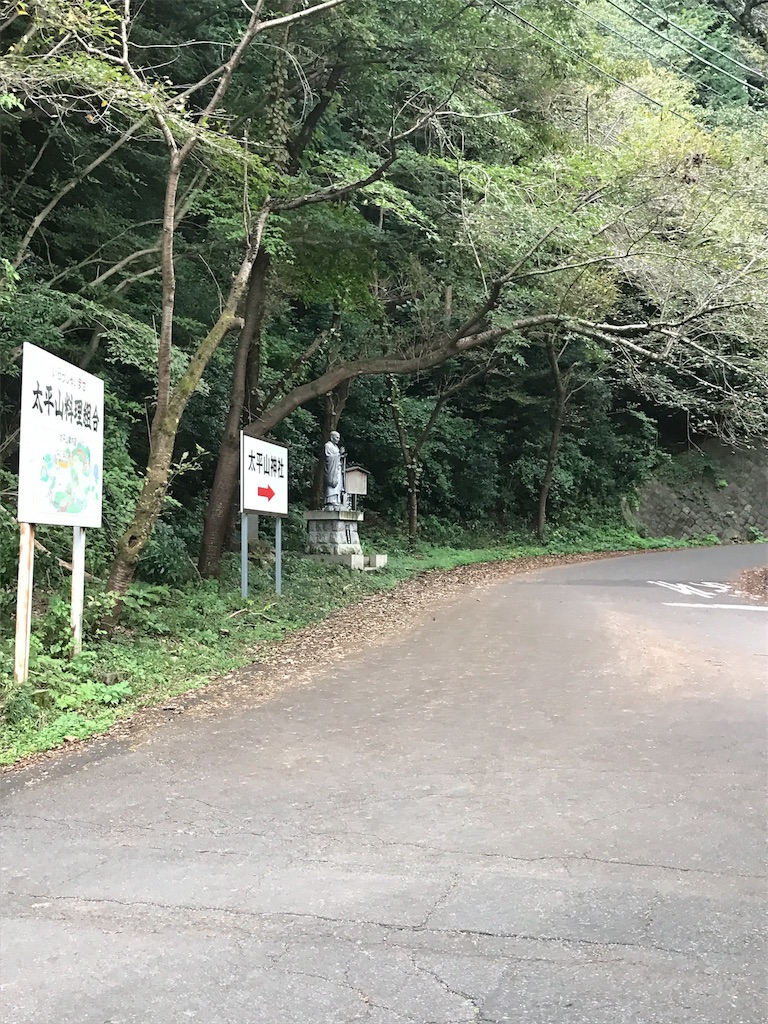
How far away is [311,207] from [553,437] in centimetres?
1289

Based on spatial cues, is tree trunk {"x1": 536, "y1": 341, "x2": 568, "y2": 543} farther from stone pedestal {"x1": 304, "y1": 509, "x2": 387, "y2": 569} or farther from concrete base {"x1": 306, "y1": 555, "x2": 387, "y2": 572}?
concrete base {"x1": 306, "y1": 555, "x2": 387, "y2": 572}

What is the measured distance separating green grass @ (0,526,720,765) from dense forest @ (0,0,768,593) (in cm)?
70

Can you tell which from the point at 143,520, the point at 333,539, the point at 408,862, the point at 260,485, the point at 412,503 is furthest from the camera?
the point at 412,503

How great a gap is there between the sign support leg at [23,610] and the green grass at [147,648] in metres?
0.12

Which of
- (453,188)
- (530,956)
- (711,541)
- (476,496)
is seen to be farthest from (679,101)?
(530,956)

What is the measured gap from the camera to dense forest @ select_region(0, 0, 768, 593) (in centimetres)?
898

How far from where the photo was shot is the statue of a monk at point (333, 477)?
1606cm

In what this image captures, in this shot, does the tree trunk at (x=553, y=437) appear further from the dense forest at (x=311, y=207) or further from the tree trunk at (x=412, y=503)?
the dense forest at (x=311, y=207)

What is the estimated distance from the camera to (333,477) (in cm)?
1609

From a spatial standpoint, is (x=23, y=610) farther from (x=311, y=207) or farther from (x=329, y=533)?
(x=329, y=533)

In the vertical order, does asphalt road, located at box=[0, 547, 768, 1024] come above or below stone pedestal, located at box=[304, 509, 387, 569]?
below

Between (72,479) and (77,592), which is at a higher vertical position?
(72,479)

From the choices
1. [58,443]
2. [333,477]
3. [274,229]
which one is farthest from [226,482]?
[58,443]

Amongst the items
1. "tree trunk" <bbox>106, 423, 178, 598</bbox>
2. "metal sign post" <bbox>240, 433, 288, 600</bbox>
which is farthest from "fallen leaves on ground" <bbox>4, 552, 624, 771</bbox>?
"tree trunk" <bbox>106, 423, 178, 598</bbox>
